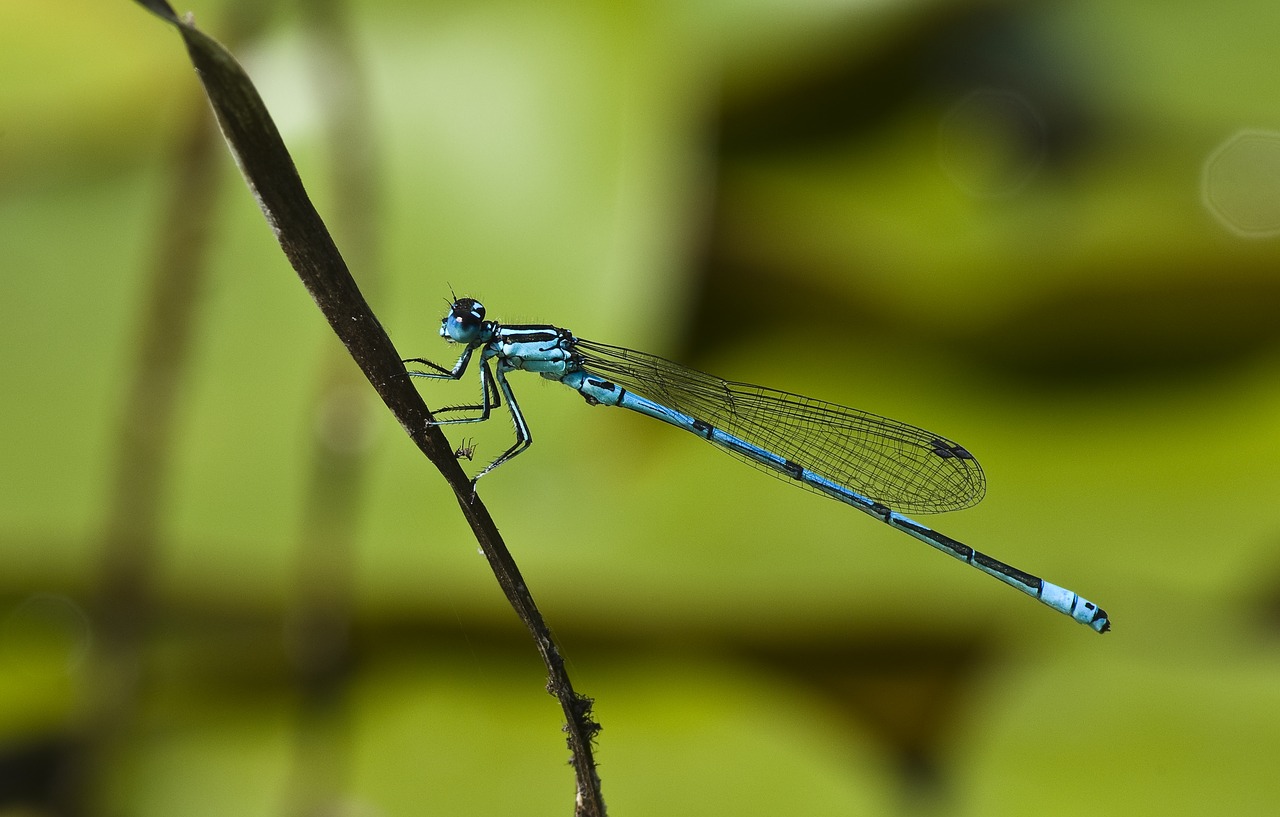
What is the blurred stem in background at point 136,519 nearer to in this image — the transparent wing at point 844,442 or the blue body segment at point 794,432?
the blue body segment at point 794,432

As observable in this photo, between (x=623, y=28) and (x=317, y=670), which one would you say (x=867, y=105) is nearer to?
(x=623, y=28)

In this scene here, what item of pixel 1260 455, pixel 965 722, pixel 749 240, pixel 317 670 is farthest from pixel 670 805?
pixel 1260 455

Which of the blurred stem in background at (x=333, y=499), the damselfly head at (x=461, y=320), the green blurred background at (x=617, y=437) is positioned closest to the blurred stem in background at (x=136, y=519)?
the green blurred background at (x=617, y=437)

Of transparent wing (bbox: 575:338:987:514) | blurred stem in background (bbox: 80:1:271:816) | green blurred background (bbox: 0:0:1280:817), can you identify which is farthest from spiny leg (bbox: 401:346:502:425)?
blurred stem in background (bbox: 80:1:271:816)

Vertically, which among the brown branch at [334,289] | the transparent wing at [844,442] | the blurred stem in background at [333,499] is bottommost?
the brown branch at [334,289]

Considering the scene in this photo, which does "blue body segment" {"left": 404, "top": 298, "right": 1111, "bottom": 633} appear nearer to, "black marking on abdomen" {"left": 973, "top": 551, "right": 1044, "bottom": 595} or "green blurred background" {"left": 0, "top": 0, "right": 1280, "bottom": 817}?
"black marking on abdomen" {"left": 973, "top": 551, "right": 1044, "bottom": 595}

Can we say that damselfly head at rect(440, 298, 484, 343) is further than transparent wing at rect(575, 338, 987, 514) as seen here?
No
